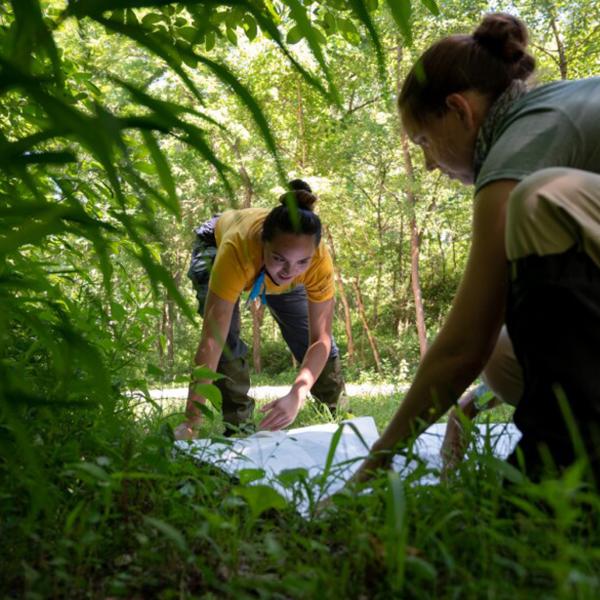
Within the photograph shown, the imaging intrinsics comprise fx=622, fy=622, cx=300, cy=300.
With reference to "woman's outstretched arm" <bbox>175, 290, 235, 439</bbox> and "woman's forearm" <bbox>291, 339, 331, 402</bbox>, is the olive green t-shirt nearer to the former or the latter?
"woman's outstretched arm" <bbox>175, 290, 235, 439</bbox>

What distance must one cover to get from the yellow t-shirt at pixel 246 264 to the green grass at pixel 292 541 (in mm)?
1394

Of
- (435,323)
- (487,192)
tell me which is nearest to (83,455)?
(487,192)

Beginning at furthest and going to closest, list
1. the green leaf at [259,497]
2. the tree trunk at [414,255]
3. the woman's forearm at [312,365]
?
1. the tree trunk at [414,255]
2. the woman's forearm at [312,365]
3. the green leaf at [259,497]

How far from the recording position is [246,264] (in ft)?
8.91

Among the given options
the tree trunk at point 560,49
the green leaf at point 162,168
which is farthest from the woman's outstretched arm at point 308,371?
the tree trunk at point 560,49

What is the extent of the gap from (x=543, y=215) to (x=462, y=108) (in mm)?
658

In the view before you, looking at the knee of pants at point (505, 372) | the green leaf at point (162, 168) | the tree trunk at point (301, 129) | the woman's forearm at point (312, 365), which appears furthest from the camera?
the tree trunk at point (301, 129)

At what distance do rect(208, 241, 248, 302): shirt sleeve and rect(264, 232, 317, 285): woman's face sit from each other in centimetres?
16

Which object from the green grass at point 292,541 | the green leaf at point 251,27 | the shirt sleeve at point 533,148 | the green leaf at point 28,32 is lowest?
the green grass at point 292,541

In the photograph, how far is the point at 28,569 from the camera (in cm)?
75

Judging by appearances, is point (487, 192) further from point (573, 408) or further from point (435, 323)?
point (435, 323)

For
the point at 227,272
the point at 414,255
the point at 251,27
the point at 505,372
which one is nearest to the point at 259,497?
the point at 505,372

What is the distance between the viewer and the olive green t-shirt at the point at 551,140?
1.25m

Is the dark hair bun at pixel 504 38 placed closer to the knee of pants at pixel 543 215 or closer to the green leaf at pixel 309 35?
the knee of pants at pixel 543 215
